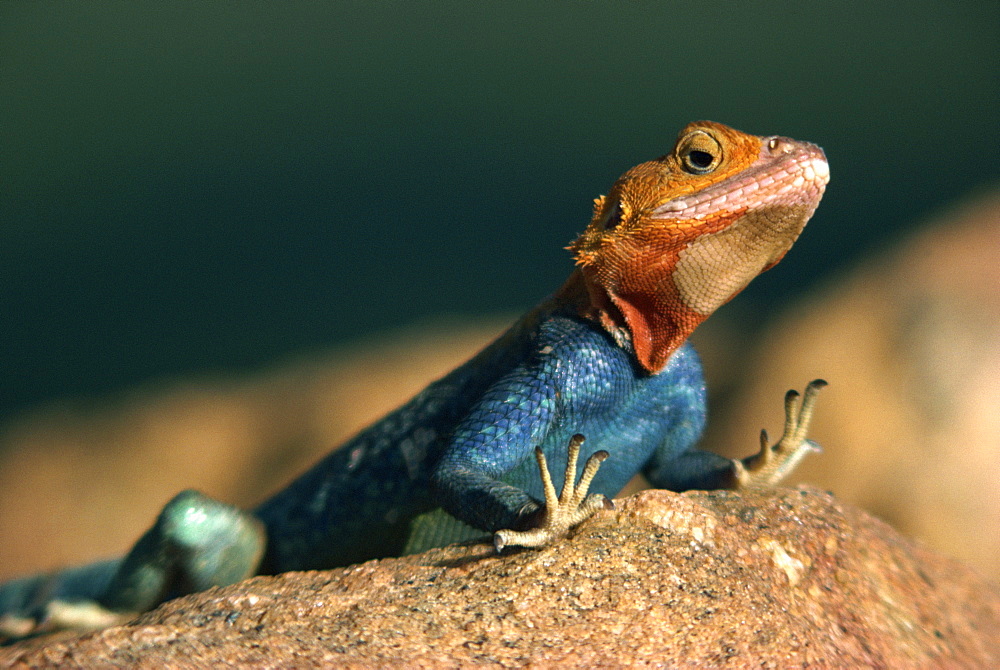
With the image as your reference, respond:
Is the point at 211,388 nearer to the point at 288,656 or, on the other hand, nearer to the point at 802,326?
the point at 802,326

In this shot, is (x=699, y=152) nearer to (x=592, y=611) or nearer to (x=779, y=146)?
(x=779, y=146)

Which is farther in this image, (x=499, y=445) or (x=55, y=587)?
(x=55, y=587)

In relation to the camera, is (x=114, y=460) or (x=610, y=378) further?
(x=114, y=460)

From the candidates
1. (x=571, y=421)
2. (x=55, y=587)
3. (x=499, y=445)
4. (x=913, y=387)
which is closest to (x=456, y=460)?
(x=499, y=445)

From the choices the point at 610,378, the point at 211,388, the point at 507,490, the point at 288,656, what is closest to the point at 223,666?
the point at 288,656

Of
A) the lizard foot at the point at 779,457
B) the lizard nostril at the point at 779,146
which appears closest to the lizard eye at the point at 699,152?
the lizard nostril at the point at 779,146

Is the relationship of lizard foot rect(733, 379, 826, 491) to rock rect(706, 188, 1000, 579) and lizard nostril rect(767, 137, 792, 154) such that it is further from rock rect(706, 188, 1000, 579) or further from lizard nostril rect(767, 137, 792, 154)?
rock rect(706, 188, 1000, 579)

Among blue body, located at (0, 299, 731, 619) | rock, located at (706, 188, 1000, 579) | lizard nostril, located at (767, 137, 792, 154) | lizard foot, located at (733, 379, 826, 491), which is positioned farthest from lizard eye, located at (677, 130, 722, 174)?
rock, located at (706, 188, 1000, 579)
